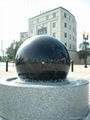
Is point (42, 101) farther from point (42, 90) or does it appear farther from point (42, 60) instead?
point (42, 60)

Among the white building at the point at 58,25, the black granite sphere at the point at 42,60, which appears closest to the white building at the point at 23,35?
the white building at the point at 58,25

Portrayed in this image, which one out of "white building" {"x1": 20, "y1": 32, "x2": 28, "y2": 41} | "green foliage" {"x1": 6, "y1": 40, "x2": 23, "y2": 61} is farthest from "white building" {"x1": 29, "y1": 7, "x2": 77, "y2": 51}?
"green foliage" {"x1": 6, "y1": 40, "x2": 23, "y2": 61}

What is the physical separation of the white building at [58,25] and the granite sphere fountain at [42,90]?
50360mm

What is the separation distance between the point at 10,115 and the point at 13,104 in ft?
1.04

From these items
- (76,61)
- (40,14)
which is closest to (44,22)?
(40,14)

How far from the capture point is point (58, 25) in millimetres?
54906

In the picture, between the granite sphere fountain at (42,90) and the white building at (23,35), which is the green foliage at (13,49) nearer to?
the white building at (23,35)

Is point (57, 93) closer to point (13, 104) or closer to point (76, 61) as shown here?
point (13, 104)

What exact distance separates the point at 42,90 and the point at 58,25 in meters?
53.1

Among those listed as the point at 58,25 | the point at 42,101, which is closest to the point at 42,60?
the point at 42,101

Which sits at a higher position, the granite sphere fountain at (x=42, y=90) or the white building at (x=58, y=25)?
the white building at (x=58, y=25)

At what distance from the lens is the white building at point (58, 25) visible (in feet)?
179

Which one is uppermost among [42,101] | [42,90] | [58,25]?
[58,25]

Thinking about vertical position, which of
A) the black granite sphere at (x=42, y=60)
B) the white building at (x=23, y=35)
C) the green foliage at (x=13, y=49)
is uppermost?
the white building at (x=23, y=35)
